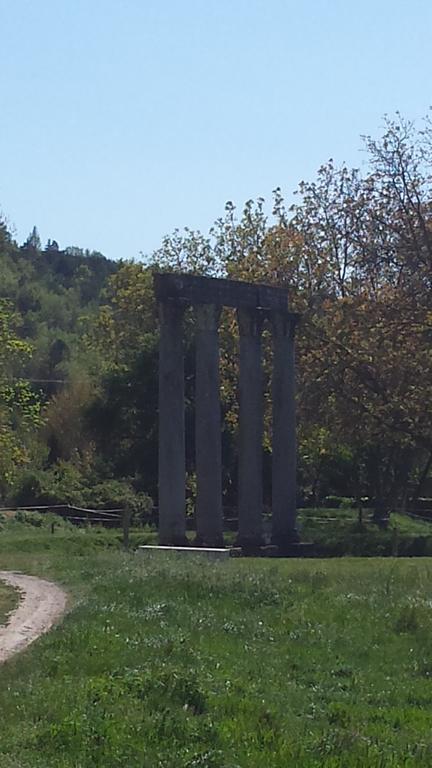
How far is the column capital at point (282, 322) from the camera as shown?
39594mm

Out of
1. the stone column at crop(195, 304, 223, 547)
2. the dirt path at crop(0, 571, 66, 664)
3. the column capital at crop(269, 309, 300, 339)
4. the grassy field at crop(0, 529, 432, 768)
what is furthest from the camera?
the column capital at crop(269, 309, 300, 339)

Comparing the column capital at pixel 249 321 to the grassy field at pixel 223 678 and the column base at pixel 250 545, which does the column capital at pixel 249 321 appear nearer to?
the column base at pixel 250 545

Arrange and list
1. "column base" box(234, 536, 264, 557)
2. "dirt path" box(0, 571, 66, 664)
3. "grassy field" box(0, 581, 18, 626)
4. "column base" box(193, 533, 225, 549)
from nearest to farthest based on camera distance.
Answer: "dirt path" box(0, 571, 66, 664) → "grassy field" box(0, 581, 18, 626) → "column base" box(193, 533, 225, 549) → "column base" box(234, 536, 264, 557)

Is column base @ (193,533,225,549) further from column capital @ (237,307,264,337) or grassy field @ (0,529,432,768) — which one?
grassy field @ (0,529,432,768)

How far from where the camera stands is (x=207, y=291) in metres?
35.8

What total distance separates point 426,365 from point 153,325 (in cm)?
2378

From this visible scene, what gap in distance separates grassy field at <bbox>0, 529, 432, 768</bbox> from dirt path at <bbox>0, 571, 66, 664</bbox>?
13.9 inches

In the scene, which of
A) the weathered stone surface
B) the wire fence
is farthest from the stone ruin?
the wire fence

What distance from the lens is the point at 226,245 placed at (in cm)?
6031

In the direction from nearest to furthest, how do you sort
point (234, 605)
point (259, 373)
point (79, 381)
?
point (234, 605) < point (259, 373) < point (79, 381)

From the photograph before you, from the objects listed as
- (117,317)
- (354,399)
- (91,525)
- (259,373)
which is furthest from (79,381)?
(259,373)

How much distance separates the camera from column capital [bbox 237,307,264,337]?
38.0 m

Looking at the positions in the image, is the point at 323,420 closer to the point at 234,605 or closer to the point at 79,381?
the point at 234,605

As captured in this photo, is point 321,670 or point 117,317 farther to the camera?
point 117,317
